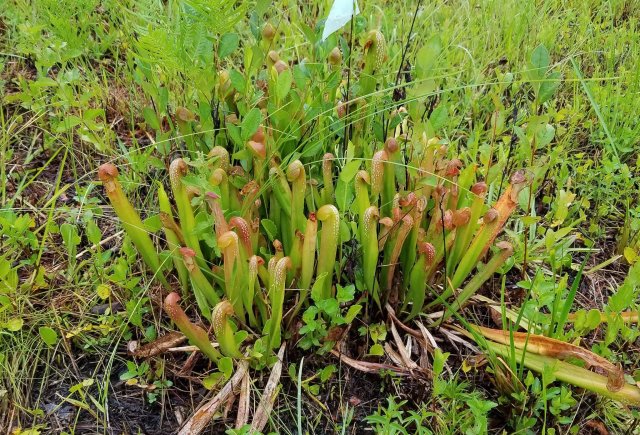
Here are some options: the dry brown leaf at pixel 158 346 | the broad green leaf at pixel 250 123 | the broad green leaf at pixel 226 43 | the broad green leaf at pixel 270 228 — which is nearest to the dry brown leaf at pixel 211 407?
the dry brown leaf at pixel 158 346

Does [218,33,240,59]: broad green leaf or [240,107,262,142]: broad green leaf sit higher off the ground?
[218,33,240,59]: broad green leaf

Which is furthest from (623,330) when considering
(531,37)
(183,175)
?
(531,37)

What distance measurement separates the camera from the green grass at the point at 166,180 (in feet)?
4.41

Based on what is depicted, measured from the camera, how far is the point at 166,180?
1.83 metres

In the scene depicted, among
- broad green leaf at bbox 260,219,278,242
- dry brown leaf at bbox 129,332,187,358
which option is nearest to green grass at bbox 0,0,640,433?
dry brown leaf at bbox 129,332,187,358

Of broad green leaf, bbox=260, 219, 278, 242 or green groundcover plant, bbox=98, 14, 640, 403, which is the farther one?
broad green leaf, bbox=260, 219, 278, 242

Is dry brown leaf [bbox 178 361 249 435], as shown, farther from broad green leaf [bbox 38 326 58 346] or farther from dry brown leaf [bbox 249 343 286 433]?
broad green leaf [bbox 38 326 58 346]

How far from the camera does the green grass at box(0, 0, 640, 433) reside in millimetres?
1344

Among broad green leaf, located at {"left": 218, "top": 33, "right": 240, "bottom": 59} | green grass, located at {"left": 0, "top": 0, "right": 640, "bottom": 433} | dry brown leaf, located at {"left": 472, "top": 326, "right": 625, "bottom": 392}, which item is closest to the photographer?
dry brown leaf, located at {"left": 472, "top": 326, "right": 625, "bottom": 392}

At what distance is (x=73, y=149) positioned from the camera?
6.47 feet

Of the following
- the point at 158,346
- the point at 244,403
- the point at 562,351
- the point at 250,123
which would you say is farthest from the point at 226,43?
the point at 562,351

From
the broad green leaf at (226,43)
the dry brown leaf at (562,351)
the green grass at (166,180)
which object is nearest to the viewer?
the dry brown leaf at (562,351)

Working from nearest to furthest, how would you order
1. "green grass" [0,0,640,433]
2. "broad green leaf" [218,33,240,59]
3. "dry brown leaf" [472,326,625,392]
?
"dry brown leaf" [472,326,625,392], "green grass" [0,0,640,433], "broad green leaf" [218,33,240,59]

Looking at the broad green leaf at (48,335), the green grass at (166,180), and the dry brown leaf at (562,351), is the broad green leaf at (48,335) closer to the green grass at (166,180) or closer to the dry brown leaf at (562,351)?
the green grass at (166,180)
